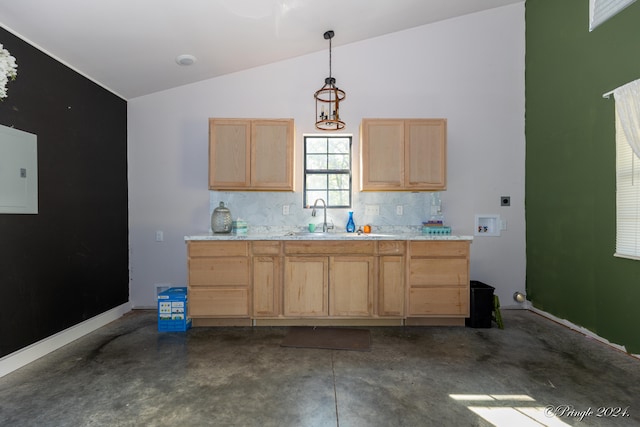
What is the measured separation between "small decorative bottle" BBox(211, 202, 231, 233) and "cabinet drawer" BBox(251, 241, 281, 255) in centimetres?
57

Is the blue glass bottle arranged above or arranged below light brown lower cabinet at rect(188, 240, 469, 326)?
above

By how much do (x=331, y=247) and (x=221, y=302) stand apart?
130 cm

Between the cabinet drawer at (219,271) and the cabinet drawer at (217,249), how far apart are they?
5 cm

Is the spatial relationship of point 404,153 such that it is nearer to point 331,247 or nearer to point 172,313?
point 331,247

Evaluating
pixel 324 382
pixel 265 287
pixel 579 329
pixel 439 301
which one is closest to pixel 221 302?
pixel 265 287

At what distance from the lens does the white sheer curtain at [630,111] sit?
2.37 metres

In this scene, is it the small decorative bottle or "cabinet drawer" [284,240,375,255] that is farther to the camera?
the small decorative bottle

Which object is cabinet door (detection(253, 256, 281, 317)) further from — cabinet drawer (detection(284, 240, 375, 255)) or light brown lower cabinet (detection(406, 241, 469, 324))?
light brown lower cabinet (detection(406, 241, 469, 324))

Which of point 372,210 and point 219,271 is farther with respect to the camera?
point 372,210

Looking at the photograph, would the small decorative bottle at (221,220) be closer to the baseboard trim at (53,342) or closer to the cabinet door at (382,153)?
the baseboard trim at (53,342)

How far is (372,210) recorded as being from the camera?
3881 millimetres

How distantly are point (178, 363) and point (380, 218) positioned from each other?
2648 mm

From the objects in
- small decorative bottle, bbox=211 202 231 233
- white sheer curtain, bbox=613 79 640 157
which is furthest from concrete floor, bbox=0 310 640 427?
white sheer curtain, bbox=613 79 640 157

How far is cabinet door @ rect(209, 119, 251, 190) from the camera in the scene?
3480 millimetres
